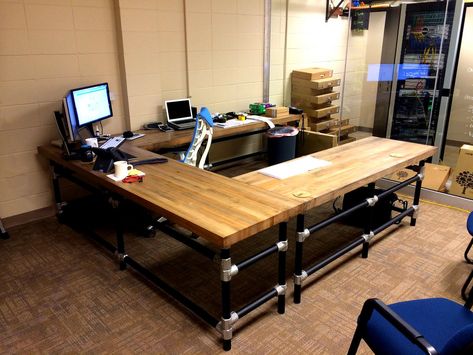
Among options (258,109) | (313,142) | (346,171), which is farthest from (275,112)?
(346,171)

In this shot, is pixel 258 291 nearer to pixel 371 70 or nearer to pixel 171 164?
pixel 171 164

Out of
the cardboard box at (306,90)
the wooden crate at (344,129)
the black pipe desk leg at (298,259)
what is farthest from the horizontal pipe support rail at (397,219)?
the cardboard box at (306,90)

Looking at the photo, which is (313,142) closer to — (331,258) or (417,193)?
(417,193)

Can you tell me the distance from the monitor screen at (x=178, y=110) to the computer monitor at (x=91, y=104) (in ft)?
2.11

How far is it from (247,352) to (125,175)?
51.7 inches

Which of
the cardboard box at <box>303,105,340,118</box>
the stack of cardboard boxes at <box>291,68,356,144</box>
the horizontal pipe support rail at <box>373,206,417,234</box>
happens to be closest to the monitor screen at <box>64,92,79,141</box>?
the horizontal pipe support rail at <box>373,206,417,234</box>

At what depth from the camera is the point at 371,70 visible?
5.28 meters

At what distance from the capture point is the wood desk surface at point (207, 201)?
1.90 m

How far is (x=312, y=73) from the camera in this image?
5.36 m

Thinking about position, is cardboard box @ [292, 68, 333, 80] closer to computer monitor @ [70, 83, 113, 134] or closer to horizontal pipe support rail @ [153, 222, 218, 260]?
computer monitor @ [70, 83, 113, 134]

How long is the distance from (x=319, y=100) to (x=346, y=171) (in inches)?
107

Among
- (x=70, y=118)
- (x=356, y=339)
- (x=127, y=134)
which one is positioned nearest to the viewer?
(x=356, y=339)

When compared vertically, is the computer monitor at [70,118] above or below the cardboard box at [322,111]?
above

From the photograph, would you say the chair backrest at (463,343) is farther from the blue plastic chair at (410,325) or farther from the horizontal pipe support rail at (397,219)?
the horizontal pipe support rail at (397,219)
